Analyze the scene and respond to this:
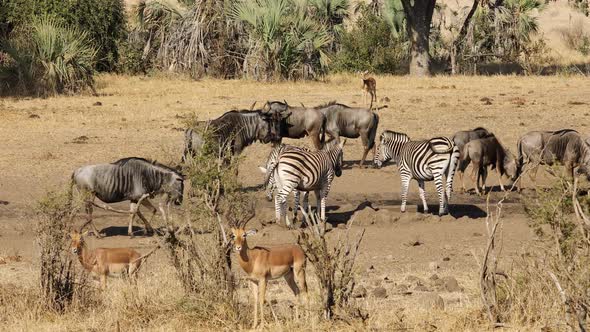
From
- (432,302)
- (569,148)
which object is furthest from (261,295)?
(569,148)

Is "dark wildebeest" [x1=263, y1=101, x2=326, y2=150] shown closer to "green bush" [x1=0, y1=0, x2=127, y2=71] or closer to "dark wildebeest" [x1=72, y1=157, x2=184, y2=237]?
"dark wildebeest" [x1=72, y1=157, x2=184, y2=237]

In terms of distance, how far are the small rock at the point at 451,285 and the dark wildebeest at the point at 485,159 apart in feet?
20.1

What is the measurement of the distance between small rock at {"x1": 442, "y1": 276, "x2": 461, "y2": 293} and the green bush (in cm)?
2019

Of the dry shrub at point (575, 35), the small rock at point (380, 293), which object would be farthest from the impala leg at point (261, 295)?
the dry shrub at point (575, 35)

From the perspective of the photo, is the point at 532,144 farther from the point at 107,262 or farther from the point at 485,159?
the point at 107,262

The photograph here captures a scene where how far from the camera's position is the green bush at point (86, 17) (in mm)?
31656

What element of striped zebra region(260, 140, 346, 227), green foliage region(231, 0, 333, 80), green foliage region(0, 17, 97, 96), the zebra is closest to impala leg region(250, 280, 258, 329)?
striped zebra region(260, 140, 346, 227)

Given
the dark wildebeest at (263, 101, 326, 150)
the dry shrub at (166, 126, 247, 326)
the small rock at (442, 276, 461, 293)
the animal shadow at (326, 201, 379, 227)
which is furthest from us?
the dark wildebeest at (263, 101, 326, 150)

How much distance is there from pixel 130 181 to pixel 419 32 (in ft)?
79.1

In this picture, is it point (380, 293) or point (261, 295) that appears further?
point (380, 293)

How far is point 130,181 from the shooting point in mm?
14219

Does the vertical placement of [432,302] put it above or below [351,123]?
below

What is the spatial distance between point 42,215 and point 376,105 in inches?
633

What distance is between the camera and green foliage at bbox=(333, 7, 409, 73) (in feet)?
121
